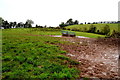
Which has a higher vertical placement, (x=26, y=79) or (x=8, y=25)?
(x=8, y=25)

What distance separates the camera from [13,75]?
464 centimetres

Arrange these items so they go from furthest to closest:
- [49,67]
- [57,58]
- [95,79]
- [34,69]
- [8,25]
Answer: [8,25], [57,58], [49,67], [34,69], [95,79]

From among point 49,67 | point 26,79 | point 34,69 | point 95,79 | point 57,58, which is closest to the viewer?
point 26,79

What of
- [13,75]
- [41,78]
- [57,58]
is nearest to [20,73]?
[13,75]

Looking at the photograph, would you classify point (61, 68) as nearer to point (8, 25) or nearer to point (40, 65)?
point (40, 65)

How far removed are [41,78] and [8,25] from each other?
446 ft

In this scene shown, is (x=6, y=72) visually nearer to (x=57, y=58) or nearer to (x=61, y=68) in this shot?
(x=61, y=68)

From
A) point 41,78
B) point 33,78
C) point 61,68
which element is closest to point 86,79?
point 61,68

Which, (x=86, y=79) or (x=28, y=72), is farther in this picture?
(x=28, y=72)

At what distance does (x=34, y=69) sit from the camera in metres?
5.34

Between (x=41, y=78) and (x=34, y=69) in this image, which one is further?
(x=34, y=69)

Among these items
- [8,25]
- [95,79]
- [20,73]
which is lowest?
[95,79]

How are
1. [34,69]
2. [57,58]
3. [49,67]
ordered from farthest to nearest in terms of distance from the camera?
1. [57,58]
2. [49,67]
3. [34,69]

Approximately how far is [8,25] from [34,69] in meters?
135
